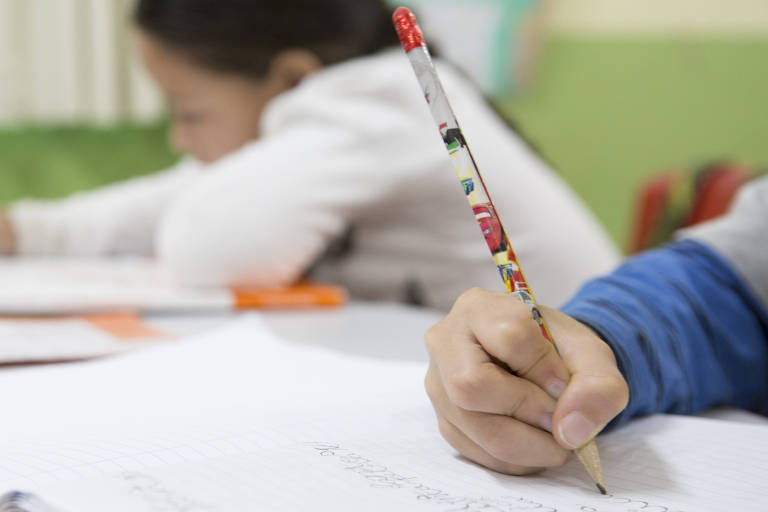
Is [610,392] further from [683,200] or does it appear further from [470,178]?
[683,200]

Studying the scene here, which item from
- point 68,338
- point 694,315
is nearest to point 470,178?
point 694,315

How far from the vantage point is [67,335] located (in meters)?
0.54

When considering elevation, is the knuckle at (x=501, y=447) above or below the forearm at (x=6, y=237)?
below

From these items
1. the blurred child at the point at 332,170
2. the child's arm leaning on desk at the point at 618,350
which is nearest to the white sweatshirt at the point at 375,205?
the blurred child at the point at 332,170

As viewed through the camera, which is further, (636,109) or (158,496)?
(636,109)

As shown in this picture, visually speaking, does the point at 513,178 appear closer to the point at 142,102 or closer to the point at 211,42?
the point at 211,42

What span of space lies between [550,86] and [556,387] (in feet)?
5.50

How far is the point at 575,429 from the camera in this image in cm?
25

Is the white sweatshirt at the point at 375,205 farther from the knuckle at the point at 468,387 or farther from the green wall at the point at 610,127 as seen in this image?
the green wall at the point at 610,127

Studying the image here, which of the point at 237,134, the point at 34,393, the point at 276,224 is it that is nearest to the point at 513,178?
the point at 276,224

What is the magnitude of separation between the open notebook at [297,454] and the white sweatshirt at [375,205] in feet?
1.16

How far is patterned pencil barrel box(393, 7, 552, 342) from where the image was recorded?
277 millimetres

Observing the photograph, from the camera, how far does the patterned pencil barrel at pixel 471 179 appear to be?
0.28m

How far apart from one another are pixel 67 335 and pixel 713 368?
421 millimetres
